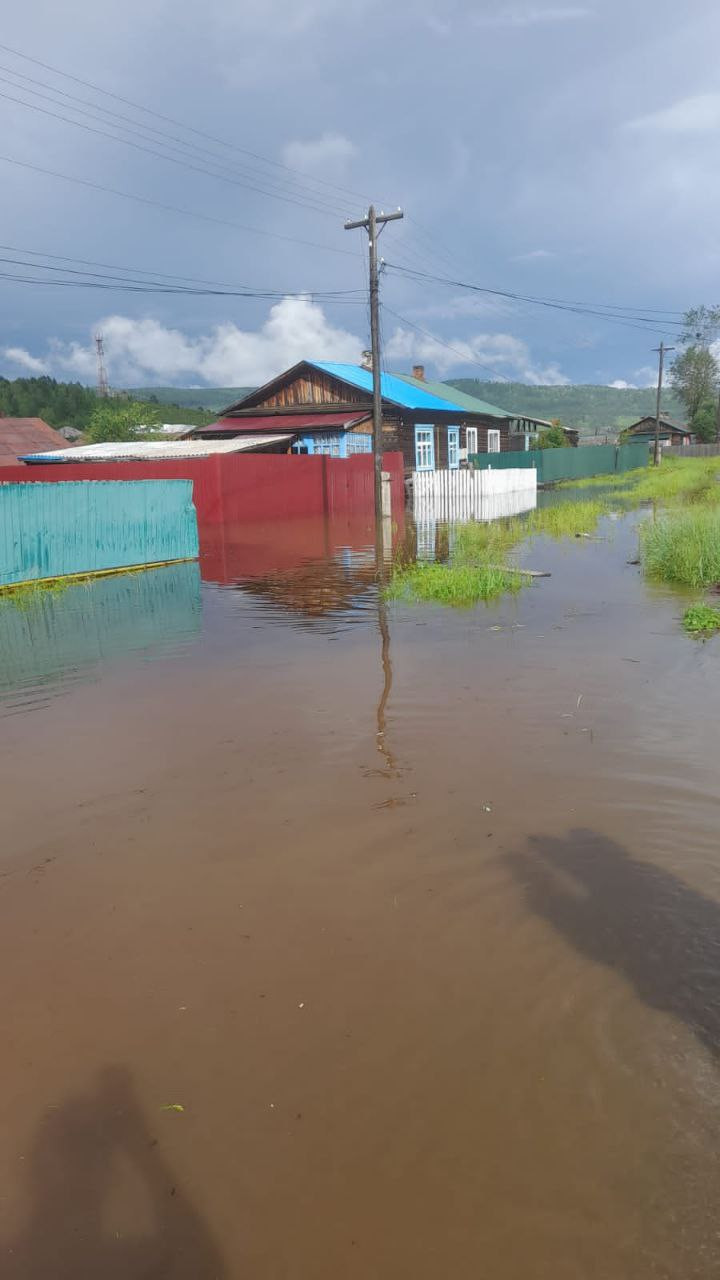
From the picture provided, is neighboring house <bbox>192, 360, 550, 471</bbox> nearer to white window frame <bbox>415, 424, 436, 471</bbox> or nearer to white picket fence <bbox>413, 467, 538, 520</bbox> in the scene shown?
white window frame <bbox>415, 424, 436, 471</bbox>

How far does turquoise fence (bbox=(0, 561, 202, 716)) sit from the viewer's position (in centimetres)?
686

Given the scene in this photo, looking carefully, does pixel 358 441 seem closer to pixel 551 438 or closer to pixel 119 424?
pixel 119 424

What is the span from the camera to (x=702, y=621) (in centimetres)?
776

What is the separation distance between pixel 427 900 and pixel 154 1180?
4.86 ft

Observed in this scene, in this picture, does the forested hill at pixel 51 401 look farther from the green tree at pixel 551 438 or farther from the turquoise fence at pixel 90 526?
the turquoise fence at pixel 90 526

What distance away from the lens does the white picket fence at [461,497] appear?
81.1 feet

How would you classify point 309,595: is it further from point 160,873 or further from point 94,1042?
point 94,1042

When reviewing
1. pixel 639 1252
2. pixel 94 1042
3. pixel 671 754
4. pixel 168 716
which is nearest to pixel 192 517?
pixel 168 716

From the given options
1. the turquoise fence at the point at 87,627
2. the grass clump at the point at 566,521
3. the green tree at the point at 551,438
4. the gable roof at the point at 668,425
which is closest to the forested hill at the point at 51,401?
the green tree at the point at 551,438

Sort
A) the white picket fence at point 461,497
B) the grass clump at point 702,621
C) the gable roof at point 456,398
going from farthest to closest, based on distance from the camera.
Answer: the gable roof at point 456,398, the white picket fence at point 461,497, the grass clump at point 702,621

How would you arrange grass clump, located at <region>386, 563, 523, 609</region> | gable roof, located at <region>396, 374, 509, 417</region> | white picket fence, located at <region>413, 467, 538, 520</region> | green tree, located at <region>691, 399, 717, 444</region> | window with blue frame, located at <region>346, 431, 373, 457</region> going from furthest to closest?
green tree, located at <region>691, 399, 717, 444</region> → gable roof, located at <region>396, 374, 509, 417</region> → window with blue frame, located at <region>346, 431, 373, 457</region> → white picket fence, located at <region>413, 467, 538, 520</region> → grass clump, located at <region>386, 563, 523, 609</region>

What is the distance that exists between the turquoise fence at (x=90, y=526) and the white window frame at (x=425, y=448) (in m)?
21.0

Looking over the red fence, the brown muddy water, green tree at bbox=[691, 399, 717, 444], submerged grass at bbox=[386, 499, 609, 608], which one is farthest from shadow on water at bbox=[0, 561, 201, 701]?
green tree at bbox=[691, 399, 717, 444]

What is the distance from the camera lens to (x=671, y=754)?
15.0 ft
